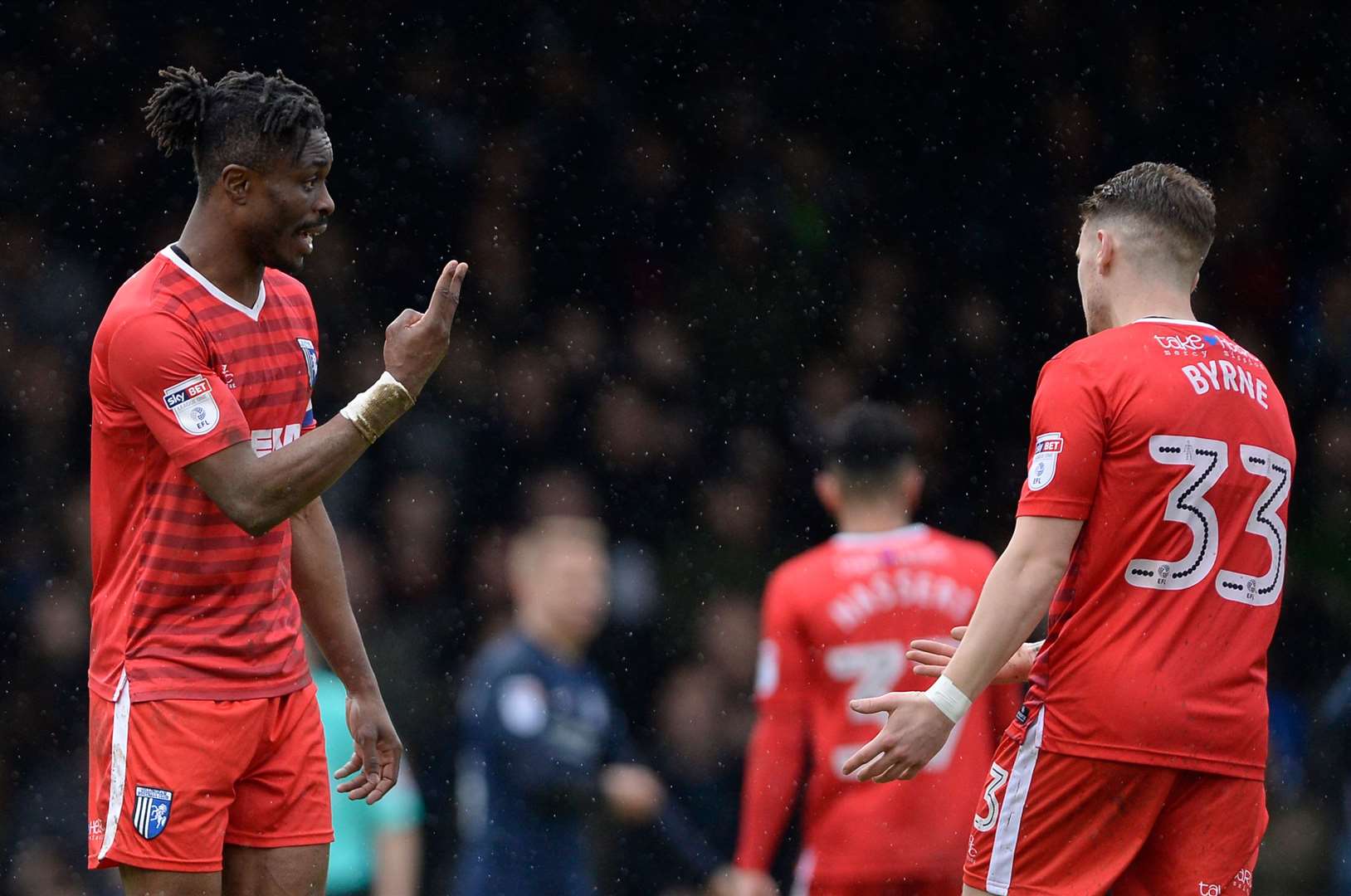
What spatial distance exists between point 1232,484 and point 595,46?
5.56 meters

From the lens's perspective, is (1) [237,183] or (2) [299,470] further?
(1) [237,183]

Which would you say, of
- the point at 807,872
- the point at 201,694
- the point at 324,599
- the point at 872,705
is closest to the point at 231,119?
the point at 324,599

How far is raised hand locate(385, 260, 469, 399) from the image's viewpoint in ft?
10.0

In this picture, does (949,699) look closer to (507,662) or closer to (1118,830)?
(1118,830)

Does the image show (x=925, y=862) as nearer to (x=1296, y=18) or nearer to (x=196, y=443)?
(x=196, y=443)

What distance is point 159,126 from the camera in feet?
10.5

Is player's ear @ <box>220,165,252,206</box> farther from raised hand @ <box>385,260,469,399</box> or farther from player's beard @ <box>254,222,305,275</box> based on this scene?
raised hand @ <box>385,260,469,399</box>

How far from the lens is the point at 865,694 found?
4.55 meters

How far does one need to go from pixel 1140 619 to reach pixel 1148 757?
240 millimetres

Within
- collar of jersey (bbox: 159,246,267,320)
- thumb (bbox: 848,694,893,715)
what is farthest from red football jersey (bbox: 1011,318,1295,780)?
collar of jersey (bbox: 159,246,267,320)

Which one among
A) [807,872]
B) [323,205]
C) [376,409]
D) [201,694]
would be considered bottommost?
[807,872]

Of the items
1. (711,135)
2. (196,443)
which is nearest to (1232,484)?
(196,443)

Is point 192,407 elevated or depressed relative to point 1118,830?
elevated

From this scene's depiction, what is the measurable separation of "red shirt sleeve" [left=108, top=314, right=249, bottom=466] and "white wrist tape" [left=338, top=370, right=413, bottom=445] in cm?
20
